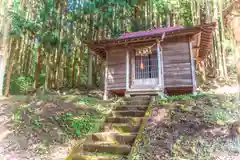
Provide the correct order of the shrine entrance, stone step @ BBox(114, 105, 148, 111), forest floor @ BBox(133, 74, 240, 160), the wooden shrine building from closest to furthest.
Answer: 1. forest floor @ BBox(133, 74, 240, 160)
2. stone step @ BBox(114, 105, 148, 111)
3. the wooden shrine building
4. the shrine entrance

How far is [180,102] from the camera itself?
6.71 meters

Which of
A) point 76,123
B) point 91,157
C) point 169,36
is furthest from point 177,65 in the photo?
point 91,157

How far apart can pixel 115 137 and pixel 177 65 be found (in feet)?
18.6

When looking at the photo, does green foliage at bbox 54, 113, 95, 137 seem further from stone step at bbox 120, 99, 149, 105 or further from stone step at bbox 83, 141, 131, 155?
stone step at bbox 120, 99, 149, 105

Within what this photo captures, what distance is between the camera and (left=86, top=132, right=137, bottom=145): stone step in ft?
16.5

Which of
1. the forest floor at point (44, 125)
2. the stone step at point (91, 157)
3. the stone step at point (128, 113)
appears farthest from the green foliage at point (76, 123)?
the stone step at point (91, 157)

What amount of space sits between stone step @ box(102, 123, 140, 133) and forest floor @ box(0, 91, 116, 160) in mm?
353

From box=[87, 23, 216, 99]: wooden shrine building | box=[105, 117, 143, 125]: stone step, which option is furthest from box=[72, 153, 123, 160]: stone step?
box=[87, 23, 216, 99]: wooden shrine building

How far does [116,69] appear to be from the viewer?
33.9 ft

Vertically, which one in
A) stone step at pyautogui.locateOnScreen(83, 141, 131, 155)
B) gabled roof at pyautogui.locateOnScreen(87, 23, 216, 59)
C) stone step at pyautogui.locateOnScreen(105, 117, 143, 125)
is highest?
gabled roof at pyautogui.locateOnScreen(87, 23, 216, 59)

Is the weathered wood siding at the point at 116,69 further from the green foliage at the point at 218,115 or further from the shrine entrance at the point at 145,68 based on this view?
the green foliage at the point at 218,115

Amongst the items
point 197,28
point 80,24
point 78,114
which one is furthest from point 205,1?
point 78,114

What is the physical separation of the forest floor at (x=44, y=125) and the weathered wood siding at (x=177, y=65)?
350 centimetres

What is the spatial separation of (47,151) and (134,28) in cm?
1354
